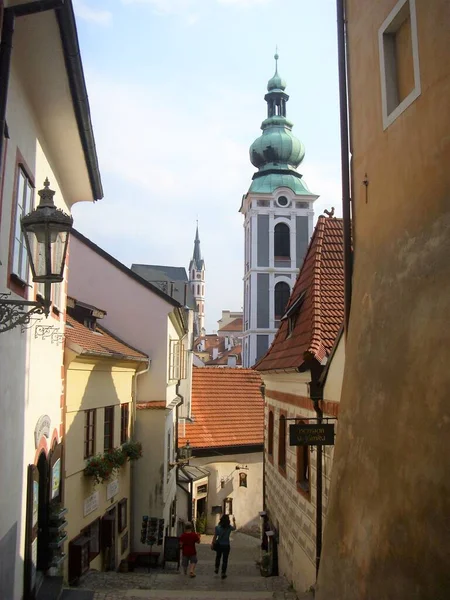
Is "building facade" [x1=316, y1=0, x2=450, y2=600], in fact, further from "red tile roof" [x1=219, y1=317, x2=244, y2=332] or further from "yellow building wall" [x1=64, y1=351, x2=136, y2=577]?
"red tile roof" [x1=219, y1=317, x2=244, y2=332]

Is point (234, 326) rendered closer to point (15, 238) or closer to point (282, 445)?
point (282, 445)

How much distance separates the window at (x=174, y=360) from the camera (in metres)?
18.3

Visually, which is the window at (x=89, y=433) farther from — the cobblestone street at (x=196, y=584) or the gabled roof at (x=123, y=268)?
the gabled roof at (x=123, y=268)

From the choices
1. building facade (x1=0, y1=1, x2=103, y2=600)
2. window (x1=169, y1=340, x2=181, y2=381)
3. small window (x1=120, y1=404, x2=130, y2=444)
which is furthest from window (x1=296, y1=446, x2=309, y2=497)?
window (x1=169, y1=340, x2=181, y2=381)

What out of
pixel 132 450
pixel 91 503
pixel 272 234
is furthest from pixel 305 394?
pixel 272 234

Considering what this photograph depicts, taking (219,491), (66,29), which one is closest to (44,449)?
(66,29)

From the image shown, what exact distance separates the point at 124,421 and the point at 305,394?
5.70 meters

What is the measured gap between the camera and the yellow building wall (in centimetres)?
1083

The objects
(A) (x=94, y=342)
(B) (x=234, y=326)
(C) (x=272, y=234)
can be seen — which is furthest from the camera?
(B) (x=234, y=326)

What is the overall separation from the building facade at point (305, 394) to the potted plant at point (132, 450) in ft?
10.8

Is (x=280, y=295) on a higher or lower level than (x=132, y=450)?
higher

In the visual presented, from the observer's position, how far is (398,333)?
555 centimetres

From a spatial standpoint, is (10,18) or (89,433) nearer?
(10,18)

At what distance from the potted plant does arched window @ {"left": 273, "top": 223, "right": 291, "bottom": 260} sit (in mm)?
42462
